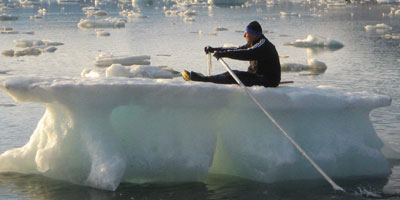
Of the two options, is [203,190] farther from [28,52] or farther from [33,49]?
[33,49]

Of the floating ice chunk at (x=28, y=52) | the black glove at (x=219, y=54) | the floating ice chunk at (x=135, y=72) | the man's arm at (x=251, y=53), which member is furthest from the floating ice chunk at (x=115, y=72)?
the floating ice chunk at (x=28, y=52)

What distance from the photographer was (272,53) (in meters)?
8.23

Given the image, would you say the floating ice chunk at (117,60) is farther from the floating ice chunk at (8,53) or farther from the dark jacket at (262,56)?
the dark jacket at (262,56)

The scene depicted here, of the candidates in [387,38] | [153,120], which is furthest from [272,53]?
[387,38]

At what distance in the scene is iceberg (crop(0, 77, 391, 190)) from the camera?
7.35 meters

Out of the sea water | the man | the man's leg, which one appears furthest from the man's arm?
the sea water

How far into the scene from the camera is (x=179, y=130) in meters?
7.66

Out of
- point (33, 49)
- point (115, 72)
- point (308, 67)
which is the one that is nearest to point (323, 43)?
point (308, 67)

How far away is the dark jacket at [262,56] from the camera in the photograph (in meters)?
8.16

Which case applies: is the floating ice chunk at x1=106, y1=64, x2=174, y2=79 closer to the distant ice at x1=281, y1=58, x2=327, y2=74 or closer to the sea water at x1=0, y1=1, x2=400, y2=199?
Answer: the sea water at x1=0, y1=1, x2=400, y2=199

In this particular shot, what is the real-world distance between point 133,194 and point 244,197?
1.34 meters

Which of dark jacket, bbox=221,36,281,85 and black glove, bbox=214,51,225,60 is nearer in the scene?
dark jacket, bbox=221,36,281,85

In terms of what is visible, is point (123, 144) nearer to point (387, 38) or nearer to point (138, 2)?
point (387, 38)

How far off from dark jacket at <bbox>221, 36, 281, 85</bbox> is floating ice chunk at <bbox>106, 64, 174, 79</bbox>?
6854 millimetres
